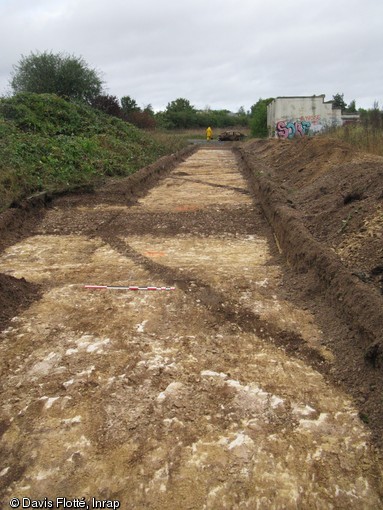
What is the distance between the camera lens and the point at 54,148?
39.3 feet

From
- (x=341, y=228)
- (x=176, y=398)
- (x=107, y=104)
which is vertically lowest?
(x=176, y=398)

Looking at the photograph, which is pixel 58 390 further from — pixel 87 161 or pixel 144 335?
pixel 87 161

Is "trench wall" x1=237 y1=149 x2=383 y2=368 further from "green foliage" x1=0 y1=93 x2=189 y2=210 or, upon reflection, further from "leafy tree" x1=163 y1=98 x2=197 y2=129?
"leafy tree" x1=163 y1=98 x2=197 y2=129

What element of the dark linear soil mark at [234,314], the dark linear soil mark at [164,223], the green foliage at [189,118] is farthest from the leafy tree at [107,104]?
the green foliage at [189,118]

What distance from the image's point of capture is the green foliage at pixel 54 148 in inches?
380

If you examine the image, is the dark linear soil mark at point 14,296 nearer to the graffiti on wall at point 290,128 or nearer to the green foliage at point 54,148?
the green foliage at point 54,148

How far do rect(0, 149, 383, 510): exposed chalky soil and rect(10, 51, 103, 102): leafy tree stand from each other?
68.9ft

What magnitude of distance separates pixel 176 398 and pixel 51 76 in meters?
24.8

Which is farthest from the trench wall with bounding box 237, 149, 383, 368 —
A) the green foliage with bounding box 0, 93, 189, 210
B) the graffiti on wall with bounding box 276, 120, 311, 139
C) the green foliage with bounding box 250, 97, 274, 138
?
the green foliage with bounding box 250, 97, 274, 138

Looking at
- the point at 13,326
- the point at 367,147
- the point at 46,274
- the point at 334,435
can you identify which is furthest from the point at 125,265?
the point at 367,147

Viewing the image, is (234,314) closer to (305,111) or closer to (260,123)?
(305,111)

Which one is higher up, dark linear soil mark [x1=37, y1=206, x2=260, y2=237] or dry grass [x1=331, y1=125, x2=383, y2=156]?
dry grass [x1=331, y1=125, x2=383, y2=156]

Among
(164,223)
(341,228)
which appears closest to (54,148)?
(164,223)

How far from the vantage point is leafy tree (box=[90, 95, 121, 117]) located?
24.0 m
